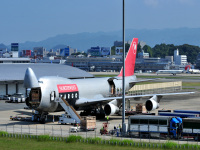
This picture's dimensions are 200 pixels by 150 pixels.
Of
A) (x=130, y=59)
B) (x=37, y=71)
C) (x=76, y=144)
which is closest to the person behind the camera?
(x=76, y=144)

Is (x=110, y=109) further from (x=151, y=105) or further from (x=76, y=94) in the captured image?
(x=151, y=105)

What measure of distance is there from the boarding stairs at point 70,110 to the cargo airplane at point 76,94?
2.72ft

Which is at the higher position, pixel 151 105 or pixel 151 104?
pixel 151 104

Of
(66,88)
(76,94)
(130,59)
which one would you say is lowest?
(76,94)

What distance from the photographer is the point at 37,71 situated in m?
117

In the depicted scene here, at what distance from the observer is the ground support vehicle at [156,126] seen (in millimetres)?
48781

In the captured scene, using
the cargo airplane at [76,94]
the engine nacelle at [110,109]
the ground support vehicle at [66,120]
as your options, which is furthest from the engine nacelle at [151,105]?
the ground support vehicle at [66,120]

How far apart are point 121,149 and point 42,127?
18.1m

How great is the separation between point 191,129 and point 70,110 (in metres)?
18.6

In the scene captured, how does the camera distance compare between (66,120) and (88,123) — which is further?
(66,120)

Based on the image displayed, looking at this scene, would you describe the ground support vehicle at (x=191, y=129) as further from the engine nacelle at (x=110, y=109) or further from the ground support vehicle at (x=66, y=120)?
the ground support vehicle at (x=66, y=120)

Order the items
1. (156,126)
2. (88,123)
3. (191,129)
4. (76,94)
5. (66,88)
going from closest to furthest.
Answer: (191,129) < (156,126) < (88,123) < (66,88) < (76,94)

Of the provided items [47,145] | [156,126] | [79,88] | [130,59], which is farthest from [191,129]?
[130,59]

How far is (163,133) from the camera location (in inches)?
1927
